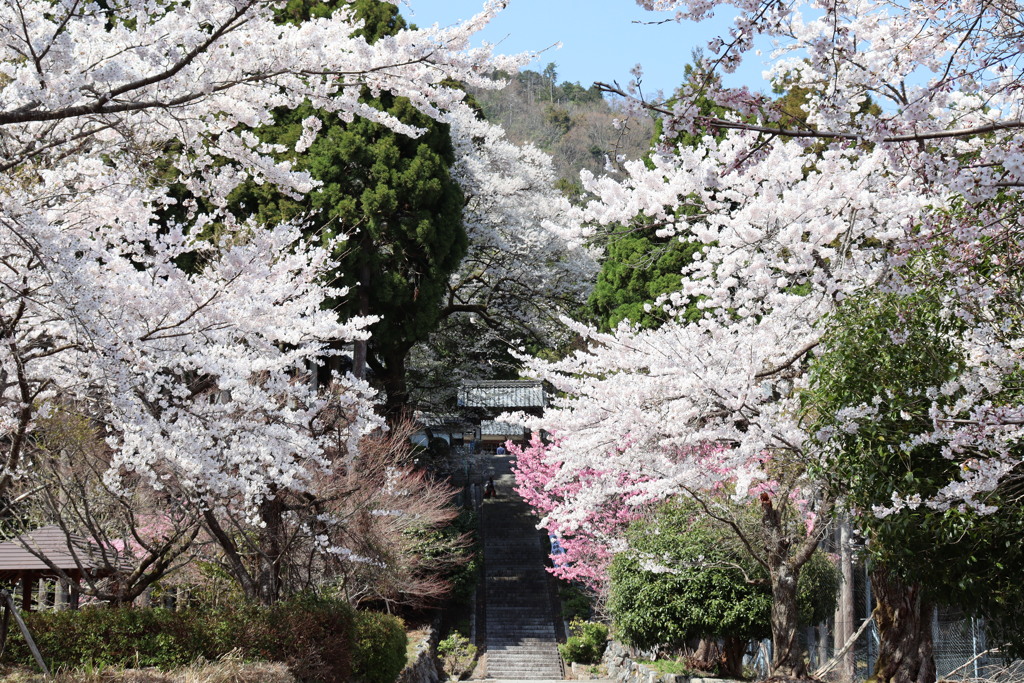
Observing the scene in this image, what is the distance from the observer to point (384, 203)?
1794cm

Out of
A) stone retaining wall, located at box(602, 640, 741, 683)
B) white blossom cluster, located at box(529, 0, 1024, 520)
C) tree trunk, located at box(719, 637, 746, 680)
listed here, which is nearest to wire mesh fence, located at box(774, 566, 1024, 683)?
tree trunk, located at box(719, 637, 746, 680)

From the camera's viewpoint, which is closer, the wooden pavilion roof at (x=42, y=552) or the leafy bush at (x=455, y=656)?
the wooden pavilion roof at (x=42, y=552)

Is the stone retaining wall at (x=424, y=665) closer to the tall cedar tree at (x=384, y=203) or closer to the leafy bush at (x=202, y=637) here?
the leafy bush at (x=202, y=637)

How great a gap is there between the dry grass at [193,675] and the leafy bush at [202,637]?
0.88 feet

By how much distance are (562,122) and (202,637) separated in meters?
54.7

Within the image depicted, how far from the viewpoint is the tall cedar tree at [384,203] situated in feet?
57.8

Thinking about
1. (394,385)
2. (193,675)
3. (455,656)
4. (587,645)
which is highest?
(394,385)

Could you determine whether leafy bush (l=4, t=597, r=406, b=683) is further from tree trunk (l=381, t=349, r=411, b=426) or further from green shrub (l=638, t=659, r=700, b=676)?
tree trunk (l=381, t=349, r=411, b=426)

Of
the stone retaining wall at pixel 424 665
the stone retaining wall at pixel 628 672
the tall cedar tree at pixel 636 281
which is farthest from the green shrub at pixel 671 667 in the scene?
the tall cedar tree at pixel 636 281

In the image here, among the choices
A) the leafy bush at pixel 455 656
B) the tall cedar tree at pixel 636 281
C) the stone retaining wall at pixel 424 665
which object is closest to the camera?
the stone retaining wall at pixel 424 665

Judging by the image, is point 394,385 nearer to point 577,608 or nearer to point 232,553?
point 577,608

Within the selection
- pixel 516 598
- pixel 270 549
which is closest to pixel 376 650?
pixel 270 549

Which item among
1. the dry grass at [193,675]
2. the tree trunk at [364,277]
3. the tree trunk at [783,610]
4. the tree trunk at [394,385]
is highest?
the tree trunk at [364,277]

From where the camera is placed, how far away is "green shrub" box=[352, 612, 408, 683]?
1066cm
